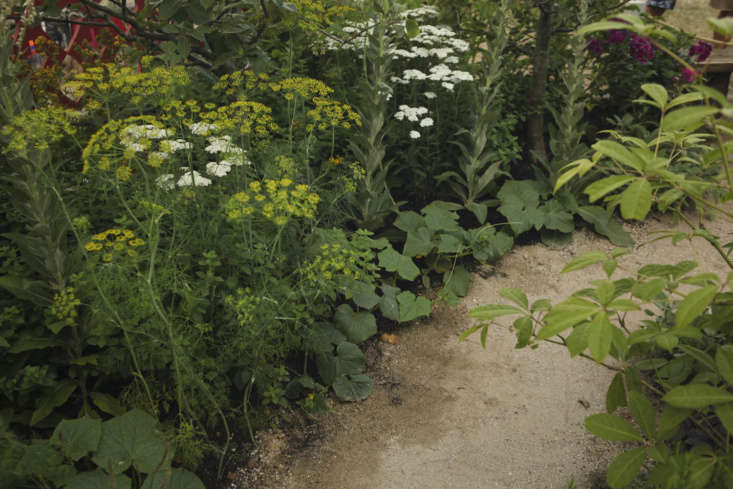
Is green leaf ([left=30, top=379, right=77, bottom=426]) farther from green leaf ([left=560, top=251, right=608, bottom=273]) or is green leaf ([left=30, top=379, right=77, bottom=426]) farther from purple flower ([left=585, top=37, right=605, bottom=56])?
purple flower ([left=585, top=37, right=605, bottom=56])

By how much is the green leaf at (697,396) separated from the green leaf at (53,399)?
2402 mm

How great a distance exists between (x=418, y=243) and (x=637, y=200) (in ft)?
8.22

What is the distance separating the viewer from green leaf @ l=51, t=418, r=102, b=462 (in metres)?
2.16

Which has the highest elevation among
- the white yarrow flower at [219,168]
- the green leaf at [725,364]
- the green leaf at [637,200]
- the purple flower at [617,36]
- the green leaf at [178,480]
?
the green leaf at [637,200]

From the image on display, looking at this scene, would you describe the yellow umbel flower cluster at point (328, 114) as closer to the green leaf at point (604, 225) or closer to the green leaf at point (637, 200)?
the green leaf at point (637, 200)

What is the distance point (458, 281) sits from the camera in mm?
3822

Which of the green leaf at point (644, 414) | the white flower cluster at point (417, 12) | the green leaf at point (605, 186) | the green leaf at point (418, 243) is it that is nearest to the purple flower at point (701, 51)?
the white flower cluster at point (417, 12)

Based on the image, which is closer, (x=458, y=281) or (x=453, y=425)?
(x=453, y=425)

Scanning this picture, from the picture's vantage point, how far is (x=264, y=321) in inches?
98.1

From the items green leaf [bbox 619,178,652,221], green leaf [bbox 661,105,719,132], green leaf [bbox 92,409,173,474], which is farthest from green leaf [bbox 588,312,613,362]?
green leaf [bbox 92,409,173,474]

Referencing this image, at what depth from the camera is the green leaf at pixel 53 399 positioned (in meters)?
2.41

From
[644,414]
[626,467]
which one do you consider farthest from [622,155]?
[626,467]

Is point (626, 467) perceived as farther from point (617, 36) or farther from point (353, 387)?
point (617, 36)

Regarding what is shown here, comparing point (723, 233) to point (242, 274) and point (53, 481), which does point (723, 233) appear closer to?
point (242, 274)
